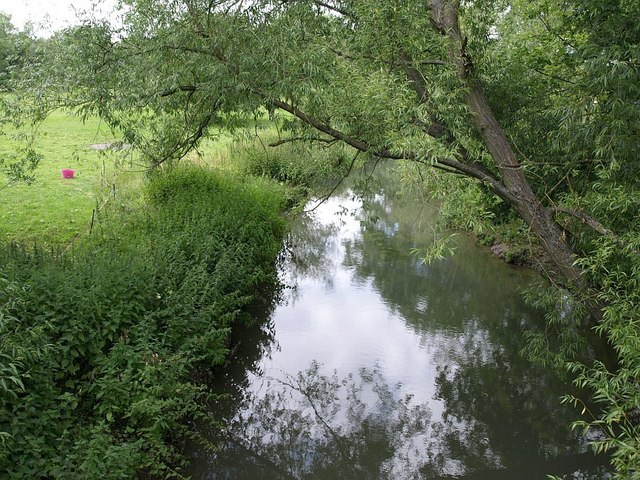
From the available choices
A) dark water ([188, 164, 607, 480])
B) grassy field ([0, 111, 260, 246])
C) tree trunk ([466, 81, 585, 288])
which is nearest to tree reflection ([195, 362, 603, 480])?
dark water ([188, 164, 607, 480])

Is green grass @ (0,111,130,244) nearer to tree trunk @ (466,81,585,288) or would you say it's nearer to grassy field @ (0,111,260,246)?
grassy field @ (0,111,260,246)

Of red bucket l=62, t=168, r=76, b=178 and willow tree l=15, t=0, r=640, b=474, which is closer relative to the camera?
willow tree l=15, t=0, r=640, b=474

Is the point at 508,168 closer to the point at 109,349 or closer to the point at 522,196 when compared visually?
the point at 522,196

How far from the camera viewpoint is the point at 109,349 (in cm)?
548

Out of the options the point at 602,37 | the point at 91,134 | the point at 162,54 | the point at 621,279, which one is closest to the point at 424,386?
the point at 621,279

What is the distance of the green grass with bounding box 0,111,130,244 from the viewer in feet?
32.4

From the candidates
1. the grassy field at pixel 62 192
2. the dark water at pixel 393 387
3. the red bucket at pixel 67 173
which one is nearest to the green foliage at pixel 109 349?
the dark water at pixel 393 387

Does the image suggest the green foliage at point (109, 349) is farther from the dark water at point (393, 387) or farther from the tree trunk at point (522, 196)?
the tree trunk at point (522, 196)

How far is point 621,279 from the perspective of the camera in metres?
5.55

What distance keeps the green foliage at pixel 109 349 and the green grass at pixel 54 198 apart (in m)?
2.12

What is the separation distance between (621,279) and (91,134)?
701 inches

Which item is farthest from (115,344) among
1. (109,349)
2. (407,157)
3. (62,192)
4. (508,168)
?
(62,192)

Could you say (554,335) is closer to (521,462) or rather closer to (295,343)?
(521,462)

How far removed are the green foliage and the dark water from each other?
3.54 ft
